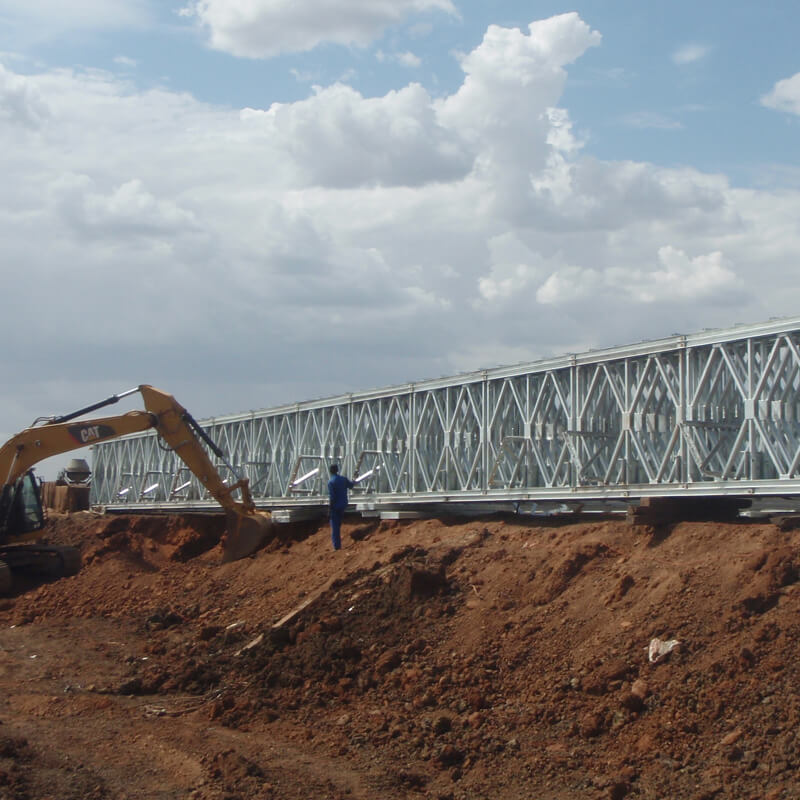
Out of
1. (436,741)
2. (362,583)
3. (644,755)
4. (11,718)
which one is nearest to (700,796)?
(644,755)

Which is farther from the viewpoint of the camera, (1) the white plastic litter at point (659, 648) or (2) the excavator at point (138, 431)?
(2) the excavator at point (138, 431)

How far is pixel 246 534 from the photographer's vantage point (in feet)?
83.6

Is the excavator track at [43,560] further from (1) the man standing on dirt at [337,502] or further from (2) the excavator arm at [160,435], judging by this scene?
(1) the man standing on dirt at [337,502]

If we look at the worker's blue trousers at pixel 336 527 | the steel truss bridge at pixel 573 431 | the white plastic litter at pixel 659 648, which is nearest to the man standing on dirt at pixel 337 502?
the worker's blue trousers at pixel 336 527

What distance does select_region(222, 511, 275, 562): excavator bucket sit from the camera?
2542 centimetres

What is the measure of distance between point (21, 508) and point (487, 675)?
16240 millimetres

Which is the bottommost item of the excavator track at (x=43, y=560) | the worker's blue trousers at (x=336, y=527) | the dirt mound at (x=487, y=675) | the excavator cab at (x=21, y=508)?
the dirt mound at (x=487, y=675)

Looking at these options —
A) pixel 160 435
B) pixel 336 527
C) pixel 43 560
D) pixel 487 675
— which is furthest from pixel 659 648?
pixel 43 560

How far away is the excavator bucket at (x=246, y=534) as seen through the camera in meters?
25.4

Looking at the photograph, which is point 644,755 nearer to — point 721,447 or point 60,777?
point 60,777

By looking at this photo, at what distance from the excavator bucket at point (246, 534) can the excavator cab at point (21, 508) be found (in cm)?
510

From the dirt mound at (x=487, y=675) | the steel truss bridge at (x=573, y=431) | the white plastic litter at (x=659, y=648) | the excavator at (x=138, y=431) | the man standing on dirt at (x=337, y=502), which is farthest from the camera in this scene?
the excavator at (x=138, y=431)

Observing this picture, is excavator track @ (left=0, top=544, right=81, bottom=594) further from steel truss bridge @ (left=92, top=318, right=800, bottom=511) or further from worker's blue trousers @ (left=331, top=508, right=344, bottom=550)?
worker's blue trousers @ (left=331, top=508, right=344, bottom=550)

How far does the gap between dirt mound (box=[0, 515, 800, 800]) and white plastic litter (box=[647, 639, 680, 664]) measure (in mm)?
78
